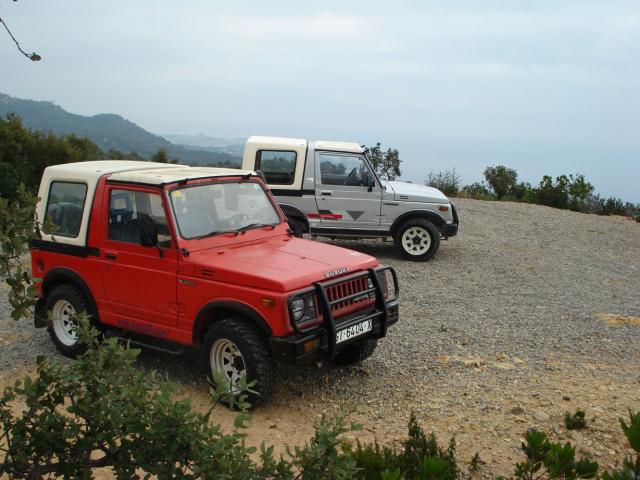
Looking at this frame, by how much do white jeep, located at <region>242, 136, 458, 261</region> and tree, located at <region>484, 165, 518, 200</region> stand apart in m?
14.0

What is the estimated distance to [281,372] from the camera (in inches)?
244

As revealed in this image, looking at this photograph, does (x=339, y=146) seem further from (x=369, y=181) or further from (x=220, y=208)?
(x=220, y=208)

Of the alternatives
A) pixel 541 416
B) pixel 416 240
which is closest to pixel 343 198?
pixel 416 240

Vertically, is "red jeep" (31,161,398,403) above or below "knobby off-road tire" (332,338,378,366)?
above

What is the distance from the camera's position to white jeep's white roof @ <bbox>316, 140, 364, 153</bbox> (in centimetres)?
1095

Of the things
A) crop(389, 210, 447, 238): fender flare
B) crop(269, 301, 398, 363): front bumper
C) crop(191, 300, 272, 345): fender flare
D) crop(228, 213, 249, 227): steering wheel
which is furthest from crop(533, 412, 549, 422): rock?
crop(389, 210, 447, 238): fender flare

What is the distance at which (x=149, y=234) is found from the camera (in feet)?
18.5

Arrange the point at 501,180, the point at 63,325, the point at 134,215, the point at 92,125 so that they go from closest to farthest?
the point at 134,215
the point at 63,325
the point at 501,180
the point at 92,125

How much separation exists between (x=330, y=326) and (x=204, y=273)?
3.70 feet

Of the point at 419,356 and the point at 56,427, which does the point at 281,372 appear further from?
the point at 56,427

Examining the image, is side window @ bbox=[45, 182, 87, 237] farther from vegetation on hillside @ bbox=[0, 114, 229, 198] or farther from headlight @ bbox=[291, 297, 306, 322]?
vegetation on hillside @ bbox=[0, 114, 229, 198]

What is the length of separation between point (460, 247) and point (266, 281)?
8385 millimetres

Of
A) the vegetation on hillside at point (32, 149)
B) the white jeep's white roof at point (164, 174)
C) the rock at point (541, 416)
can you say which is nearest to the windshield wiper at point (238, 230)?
the white jeep's white roof at point (164, 174)

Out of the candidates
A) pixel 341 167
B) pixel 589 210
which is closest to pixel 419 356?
pixel 341 167
